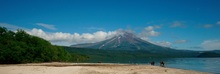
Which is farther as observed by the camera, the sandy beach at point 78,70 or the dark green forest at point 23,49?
the dark green forest at point 23,49

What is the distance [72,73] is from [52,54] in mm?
58324

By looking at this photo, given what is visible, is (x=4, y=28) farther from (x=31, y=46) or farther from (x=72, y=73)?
(x=72, y=73)

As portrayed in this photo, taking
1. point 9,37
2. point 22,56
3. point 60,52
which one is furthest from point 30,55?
point 60,52

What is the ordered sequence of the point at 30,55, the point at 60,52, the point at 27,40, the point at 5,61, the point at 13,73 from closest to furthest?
1. the point at 13,73
2. the point at 5,61
3. the point at 30,55
4. the point at 27,40
5. the point at 60,52

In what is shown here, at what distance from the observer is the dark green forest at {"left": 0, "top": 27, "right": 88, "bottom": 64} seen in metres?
81.1

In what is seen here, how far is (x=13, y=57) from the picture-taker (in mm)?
80938

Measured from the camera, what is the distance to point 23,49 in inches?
3337

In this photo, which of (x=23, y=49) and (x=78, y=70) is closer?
(x=78, y=70)

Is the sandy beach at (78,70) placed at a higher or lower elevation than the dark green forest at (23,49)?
lower

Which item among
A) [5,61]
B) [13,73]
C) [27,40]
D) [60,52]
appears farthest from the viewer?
[60,52]

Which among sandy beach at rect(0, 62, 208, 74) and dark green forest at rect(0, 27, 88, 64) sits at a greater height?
dark green forest at rect(0, 27, 88, 64)

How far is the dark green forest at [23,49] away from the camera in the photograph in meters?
81.1

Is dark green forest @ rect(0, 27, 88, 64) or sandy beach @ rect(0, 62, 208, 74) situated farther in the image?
dark green forest @ rect(0, 27, 88, 64)

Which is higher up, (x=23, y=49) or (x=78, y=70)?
(x=23, y=49)
